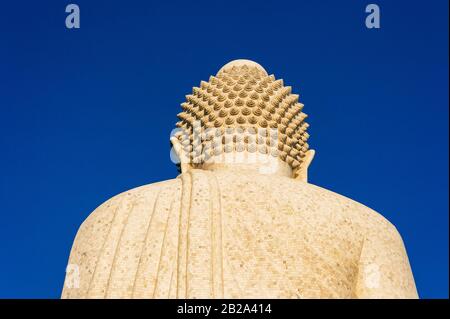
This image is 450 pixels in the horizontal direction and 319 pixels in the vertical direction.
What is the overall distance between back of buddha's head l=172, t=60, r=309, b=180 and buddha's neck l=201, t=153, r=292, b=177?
0.16 feet

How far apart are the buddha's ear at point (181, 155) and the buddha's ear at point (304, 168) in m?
1.33

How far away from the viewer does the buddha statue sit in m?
8.34

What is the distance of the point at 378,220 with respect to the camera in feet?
31.1

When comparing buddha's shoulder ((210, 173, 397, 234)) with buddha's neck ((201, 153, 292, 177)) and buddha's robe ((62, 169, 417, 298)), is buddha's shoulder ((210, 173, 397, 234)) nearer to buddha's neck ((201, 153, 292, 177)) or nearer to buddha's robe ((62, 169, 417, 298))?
buddha's robe ((62, 169, 417, 298))

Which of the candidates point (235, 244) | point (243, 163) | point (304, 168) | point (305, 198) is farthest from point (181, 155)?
point (235, 244)

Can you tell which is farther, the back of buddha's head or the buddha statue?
the back of buddha's head

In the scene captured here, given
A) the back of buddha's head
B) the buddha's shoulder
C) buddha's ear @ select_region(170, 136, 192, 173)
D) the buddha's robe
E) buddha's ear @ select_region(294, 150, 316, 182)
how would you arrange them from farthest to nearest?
1. buddha's ear @ select_region(294, 150, 316, 182)
2. buddha's ear @ select_region(170, 136, 192, 173)
3. the back of buddha's head
4. the buddha's shoulder
5. the buddha's robe

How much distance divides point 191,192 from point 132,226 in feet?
2.18

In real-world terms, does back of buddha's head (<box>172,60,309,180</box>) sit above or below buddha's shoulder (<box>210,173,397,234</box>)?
above

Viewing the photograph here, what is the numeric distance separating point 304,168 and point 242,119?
1.03 m

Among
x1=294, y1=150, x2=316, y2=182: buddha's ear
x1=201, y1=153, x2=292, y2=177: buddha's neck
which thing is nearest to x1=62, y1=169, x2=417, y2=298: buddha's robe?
x1=201, y1=153, x2=292, y2=177: buddha's neck
